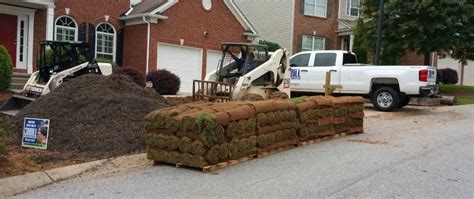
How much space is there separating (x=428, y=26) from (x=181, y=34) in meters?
10.8

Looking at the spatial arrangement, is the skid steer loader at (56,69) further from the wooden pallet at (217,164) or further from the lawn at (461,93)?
the lawn at (461,93)

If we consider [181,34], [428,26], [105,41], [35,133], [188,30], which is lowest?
[35,133]

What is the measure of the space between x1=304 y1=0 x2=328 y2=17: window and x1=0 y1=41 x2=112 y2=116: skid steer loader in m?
19.5

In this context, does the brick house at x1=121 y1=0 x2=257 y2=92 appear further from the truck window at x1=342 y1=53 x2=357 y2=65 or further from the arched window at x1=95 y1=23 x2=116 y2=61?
the truck window at x1=342 y1=53 x2=357 y2=65

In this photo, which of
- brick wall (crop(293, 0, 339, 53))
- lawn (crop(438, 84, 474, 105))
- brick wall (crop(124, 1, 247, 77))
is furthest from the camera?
brick wall (crop(293, 0, 339, 53))

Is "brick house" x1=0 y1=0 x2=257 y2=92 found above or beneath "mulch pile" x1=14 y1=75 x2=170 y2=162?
above

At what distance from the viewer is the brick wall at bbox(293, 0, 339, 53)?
33.4 meters

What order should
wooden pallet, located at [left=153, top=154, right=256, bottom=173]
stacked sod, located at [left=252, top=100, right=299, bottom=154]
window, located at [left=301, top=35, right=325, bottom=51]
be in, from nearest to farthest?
wooden pallet, located at [left=153, top=154, right=256, bottom=173]
stacked sod, located at [left=252, top=100, right=299, bottom=154]
window, located at [left=301, top=35, right=325, bottom=51]

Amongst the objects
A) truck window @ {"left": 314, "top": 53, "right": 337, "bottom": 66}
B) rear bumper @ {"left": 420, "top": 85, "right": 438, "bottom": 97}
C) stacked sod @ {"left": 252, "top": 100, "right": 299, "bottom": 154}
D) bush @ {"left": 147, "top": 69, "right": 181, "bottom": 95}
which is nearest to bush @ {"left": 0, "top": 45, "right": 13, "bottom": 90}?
bush @ {"left": 147, "top": 69, "right": 181, "bottom": 95}

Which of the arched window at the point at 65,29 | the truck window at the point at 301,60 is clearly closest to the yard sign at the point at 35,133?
the truck window at the point at 301,60

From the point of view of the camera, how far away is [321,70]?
19.6 m

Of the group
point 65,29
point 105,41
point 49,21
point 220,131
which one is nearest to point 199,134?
point 220,131

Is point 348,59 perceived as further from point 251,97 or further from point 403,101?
point 251,97

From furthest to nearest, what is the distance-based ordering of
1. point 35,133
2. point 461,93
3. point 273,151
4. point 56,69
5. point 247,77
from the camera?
point 461,93 → point 56,69 → point 247,77 → point 273,151 → point 35,133
